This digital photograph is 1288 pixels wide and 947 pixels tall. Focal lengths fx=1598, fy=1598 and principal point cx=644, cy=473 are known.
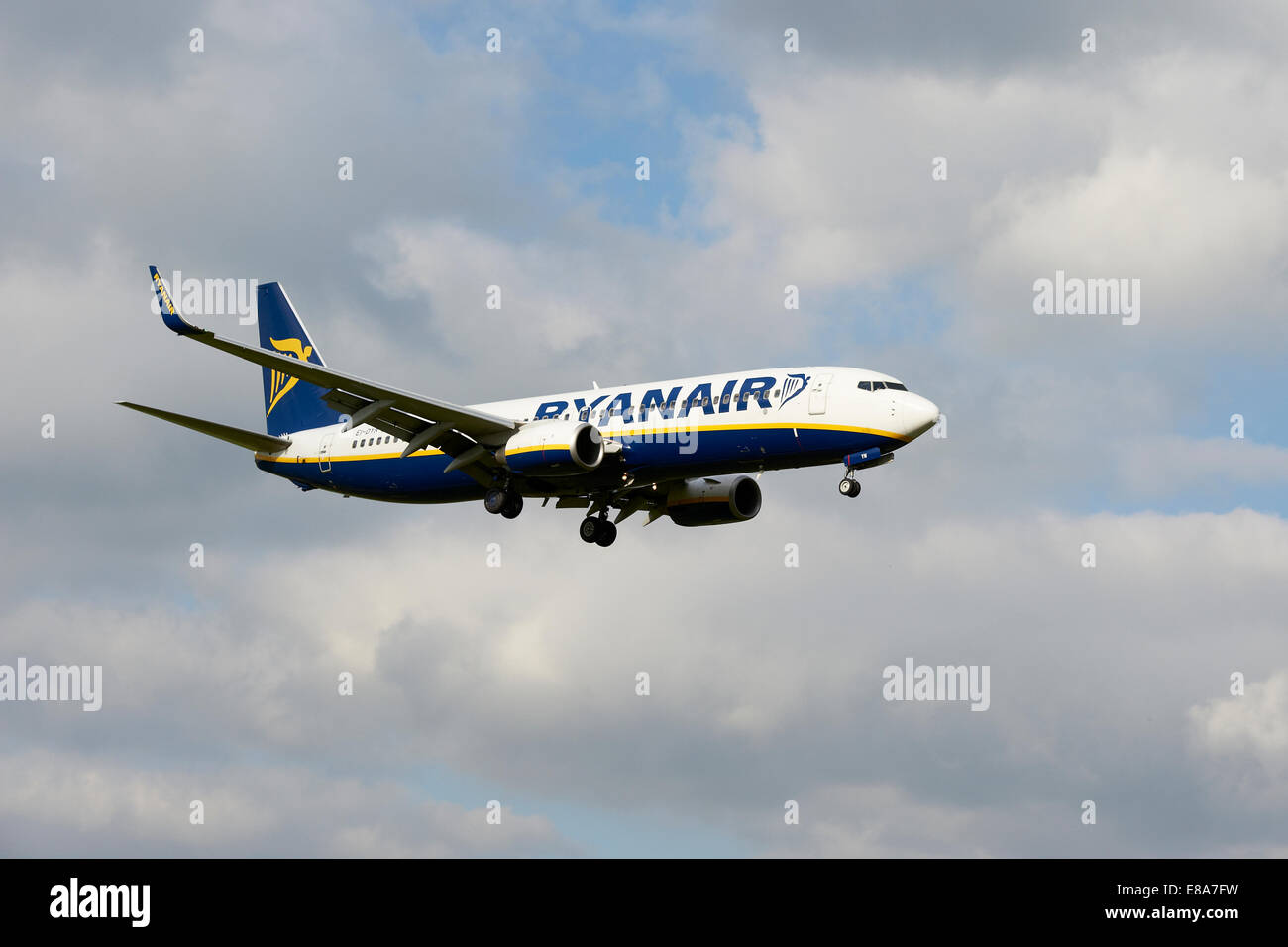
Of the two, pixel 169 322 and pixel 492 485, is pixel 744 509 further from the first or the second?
pixel 169 322

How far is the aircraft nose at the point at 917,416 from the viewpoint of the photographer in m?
52.5

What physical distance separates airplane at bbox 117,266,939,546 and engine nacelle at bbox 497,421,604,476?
48 millimetres

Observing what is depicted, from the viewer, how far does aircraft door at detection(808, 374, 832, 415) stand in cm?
5384

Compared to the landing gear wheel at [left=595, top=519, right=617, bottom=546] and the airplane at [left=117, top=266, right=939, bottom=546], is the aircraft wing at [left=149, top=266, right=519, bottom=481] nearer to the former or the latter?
the airplane at [left=117, top=266, right=939, bottom=546]

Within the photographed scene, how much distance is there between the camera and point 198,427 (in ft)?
209

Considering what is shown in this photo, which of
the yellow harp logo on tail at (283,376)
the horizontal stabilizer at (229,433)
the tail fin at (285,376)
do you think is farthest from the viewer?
the yellow harp logo on tail at (283,376)

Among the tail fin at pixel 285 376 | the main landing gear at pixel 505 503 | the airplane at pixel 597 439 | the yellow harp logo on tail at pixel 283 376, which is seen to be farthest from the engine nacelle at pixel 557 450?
the yellow harp logo on tail at pixel 283 376

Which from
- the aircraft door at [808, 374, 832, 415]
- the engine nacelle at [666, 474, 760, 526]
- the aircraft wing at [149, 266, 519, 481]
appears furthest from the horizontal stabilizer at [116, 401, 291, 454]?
the aircraft door at [808, 374, 832, 415]

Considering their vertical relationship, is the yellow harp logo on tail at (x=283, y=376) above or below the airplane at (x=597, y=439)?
above

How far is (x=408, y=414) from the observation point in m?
59.5

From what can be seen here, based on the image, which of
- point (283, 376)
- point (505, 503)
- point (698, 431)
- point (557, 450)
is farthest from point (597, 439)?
point (283, 376)

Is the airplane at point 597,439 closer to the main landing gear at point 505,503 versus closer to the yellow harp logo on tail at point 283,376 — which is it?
the main landing gear at point 505,503

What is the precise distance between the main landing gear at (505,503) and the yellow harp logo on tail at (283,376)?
16.4m

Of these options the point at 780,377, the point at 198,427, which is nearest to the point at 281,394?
the point at 198,427
